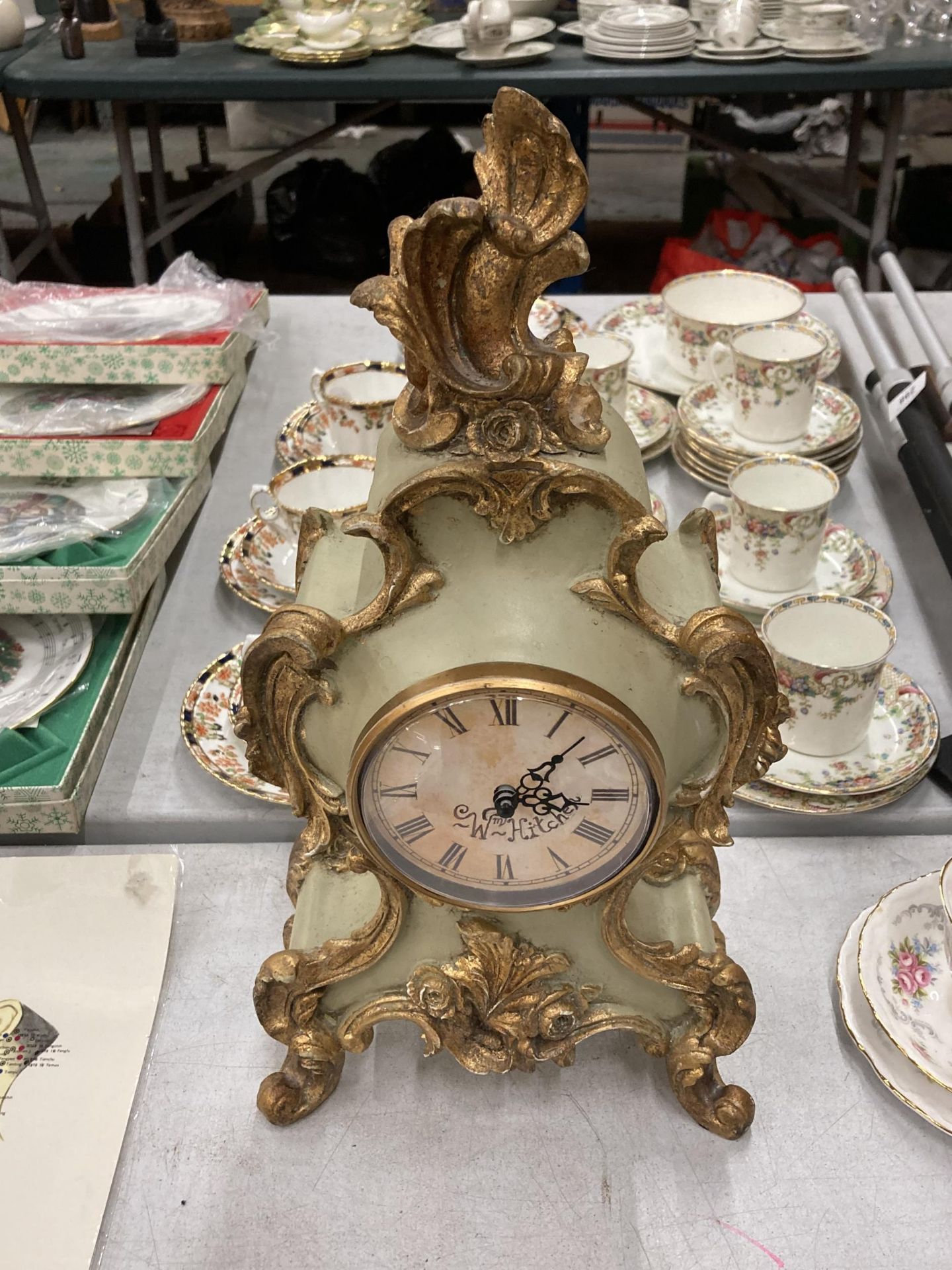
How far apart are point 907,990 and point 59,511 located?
3.29 feet

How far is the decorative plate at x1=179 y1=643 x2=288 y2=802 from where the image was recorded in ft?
3.30

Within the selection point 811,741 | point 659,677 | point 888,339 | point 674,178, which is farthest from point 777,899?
point 674,178

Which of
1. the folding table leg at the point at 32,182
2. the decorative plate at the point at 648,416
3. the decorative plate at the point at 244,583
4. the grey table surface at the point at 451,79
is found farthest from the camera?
the folding table leg at the point at 32,182

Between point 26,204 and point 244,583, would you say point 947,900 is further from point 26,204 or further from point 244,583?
point 26,204

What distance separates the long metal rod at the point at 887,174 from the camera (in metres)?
2.65

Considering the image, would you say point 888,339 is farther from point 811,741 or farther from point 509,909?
point 509,909

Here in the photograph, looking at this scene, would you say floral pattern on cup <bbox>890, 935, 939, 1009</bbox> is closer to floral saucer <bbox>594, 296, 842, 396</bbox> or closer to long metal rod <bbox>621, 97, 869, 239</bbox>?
floral saucer <bbox>594, 296, 842, 396</bbox>

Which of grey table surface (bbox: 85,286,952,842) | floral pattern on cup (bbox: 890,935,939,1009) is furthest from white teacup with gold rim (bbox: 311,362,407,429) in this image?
Answer: floral pattern on cup (bbox: 890,935,939,1009)

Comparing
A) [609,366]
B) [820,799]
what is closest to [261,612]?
[609,366]

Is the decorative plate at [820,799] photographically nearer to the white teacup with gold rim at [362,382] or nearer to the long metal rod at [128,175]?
the white teacup with gold rim at [362,382]

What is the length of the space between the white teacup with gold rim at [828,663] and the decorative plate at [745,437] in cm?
36

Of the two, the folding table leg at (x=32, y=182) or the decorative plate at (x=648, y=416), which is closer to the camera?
the decorative plate at (x=648, y=416)

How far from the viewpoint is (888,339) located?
1717mm

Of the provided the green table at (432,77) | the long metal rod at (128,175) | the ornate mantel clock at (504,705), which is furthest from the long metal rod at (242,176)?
the ornate mantel clock at (504,705)
